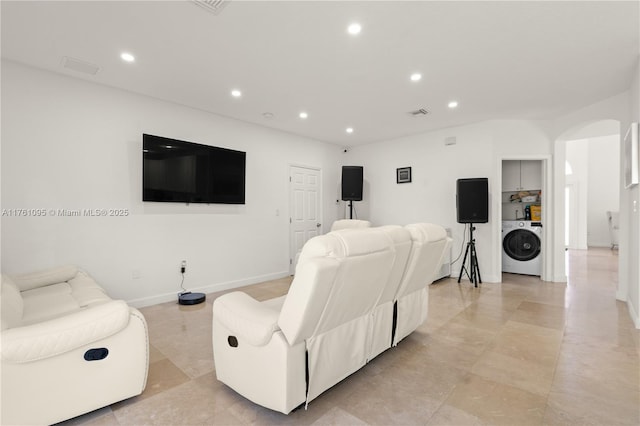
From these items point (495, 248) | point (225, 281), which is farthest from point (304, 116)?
point (495, 248)

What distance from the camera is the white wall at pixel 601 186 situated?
9.06 metres

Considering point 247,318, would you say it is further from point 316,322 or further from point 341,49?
point 341,49

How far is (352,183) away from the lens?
629cm

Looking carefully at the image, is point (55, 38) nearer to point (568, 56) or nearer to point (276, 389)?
point (276, 389)

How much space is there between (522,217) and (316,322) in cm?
591

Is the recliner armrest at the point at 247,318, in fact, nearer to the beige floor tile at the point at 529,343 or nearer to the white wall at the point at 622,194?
the beige floor tile at the point at 529,343

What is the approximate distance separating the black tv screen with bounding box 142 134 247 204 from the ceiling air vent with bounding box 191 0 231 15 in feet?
6.79

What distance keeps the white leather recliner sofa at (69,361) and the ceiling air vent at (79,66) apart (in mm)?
2202

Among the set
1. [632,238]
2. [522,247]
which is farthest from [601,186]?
[632,238]

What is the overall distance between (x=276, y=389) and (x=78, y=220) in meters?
3.15

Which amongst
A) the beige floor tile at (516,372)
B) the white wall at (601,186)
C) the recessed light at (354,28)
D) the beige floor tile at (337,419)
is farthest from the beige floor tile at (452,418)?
the white wall at (601,186)

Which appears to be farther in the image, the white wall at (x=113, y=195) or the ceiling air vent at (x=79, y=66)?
the white wall at (x=113, y=195)

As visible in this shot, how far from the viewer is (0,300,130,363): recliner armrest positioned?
1502 mm

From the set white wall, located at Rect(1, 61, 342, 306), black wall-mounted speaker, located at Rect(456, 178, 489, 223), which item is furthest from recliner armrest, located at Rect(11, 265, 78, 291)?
black wall-mounted speaker, located at Rect(456, 178, 489, 223)
